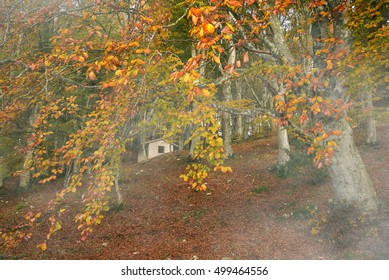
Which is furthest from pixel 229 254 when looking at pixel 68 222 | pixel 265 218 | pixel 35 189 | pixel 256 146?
pixel 35 189

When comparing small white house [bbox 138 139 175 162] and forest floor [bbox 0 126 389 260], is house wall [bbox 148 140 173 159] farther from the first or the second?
forest floor [bbox 0 126 389 260]

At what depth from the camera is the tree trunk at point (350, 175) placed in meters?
6.28

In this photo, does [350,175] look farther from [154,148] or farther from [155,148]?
[155,148]

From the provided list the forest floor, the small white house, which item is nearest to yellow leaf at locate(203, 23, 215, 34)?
the forest floor

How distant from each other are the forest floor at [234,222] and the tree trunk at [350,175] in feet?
1.07

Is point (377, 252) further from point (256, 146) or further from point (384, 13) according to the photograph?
point (256, 146)

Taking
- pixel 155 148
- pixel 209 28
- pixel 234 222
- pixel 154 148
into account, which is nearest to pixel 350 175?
pixel 234 222

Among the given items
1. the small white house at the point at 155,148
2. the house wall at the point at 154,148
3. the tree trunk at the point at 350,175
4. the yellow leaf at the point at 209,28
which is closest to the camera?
the yellow leaf at the point at 209,28

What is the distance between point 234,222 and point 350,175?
3897mm

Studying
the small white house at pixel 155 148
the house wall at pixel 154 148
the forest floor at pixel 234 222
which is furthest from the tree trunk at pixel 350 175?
the house wall at pixel 154 148

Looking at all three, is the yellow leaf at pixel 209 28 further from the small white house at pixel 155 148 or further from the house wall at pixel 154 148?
the house wall at pixel 154 148

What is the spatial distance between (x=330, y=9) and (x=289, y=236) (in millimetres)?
5425

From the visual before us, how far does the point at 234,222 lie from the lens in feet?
29.2

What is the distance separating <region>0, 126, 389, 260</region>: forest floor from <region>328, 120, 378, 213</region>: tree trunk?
33 centimetres
